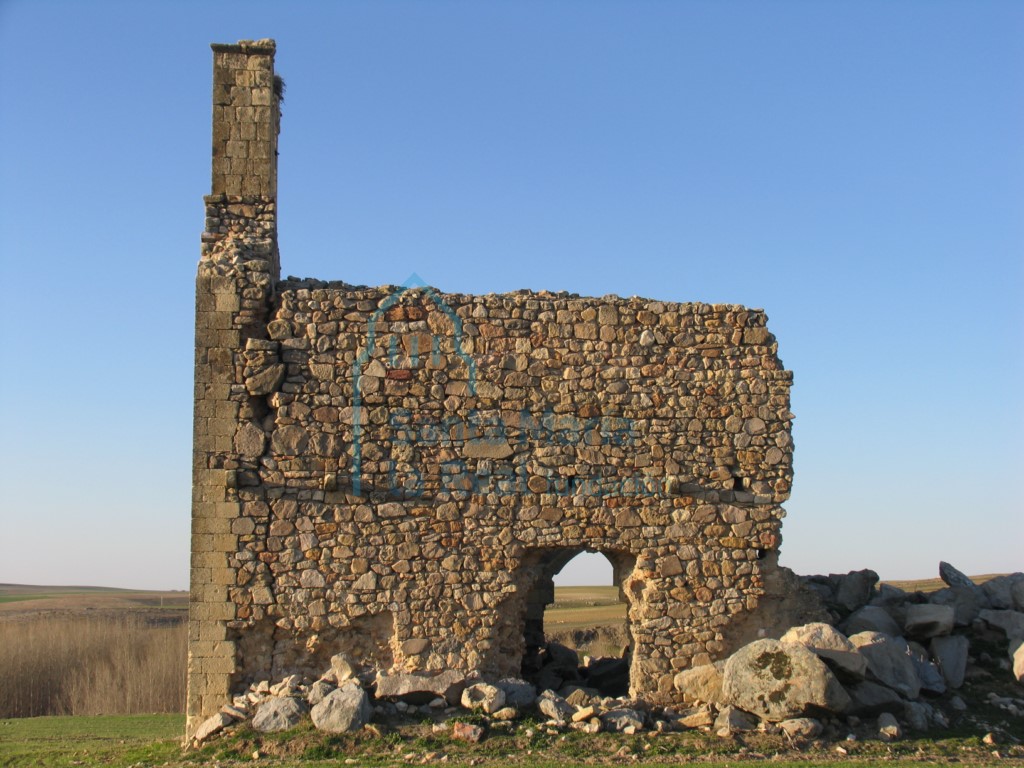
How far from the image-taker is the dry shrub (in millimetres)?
22422

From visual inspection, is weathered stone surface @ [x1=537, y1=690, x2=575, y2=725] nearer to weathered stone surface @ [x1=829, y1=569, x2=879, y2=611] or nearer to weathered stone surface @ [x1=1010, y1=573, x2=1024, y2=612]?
weathered stone surface @ [x1=829, y1=569, x2=879, y2=611]

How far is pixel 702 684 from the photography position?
35.3ft

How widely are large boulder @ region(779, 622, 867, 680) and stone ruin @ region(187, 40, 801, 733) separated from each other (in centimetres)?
78

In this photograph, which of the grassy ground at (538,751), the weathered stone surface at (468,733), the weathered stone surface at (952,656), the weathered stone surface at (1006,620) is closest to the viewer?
the grassy ground at (538,751)

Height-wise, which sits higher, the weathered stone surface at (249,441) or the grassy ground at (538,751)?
the weathered stone surface at (249,441)

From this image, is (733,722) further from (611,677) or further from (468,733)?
(611,677)

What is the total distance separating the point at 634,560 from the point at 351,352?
3952 millimetres

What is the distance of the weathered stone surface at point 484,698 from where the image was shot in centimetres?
→ 1018

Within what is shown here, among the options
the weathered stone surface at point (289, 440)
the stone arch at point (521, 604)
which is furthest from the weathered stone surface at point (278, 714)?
the weathered stone surface at point (289, 440)

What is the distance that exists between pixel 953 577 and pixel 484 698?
7619 millimetres

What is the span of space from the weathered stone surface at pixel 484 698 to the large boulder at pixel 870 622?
4.58 metres

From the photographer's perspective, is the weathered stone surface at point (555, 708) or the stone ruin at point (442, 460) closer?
the weathered stone surface at point (555, 708)

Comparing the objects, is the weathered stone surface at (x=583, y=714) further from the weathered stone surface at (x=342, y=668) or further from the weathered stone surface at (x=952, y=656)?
the weathered stone surface at (x=952, y=656)

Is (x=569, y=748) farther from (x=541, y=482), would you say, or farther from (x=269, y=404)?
(x=269, y=404)
